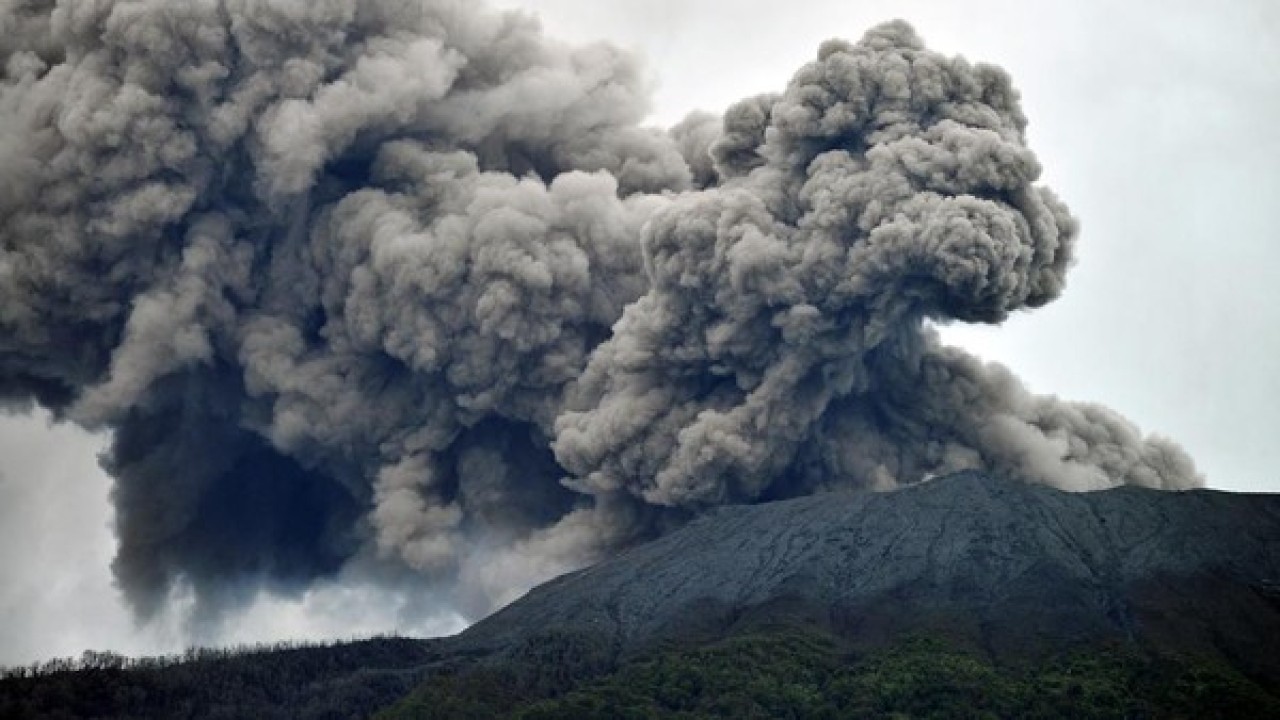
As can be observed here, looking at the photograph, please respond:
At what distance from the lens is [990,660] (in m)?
64.2

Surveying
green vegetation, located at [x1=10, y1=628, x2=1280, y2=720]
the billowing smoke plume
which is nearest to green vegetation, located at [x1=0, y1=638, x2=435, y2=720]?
green vegetation, located at [x1=10, y1=628, x2=1280, y2=720]

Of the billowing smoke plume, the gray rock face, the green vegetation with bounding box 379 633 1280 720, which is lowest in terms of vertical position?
the green vegetation with bounding box 379 633 1280 720

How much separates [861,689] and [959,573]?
7311mm

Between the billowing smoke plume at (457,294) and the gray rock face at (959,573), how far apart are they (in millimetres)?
2020

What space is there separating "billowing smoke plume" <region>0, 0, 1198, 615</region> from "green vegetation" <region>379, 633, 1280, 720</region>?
25.9 feet

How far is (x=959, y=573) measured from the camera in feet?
226

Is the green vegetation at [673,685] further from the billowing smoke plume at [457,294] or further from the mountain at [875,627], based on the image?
the billowing smoke plume at [457,294]

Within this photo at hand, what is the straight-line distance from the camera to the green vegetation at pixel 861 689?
61.0 metres

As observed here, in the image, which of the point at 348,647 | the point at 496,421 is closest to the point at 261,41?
the point at 496,421

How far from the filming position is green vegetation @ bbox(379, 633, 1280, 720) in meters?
61.0

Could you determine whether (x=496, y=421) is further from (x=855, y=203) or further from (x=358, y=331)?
(x=855, y=203)

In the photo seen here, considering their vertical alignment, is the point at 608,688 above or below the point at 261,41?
below

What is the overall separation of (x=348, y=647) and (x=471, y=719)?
10.0 m

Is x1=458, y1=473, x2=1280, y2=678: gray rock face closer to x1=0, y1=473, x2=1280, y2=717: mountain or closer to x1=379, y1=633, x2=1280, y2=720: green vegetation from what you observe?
x1=0, y1=473, x2=1280, y2=717: mountain
